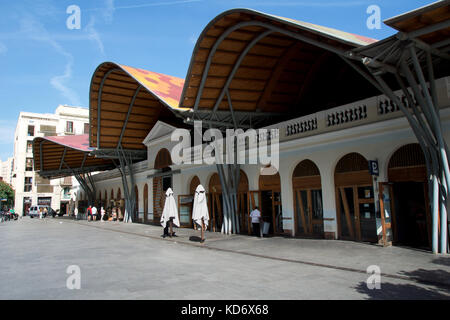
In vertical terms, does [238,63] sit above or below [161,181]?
above

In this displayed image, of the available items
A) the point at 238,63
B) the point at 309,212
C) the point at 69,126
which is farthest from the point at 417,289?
the point at 69,126

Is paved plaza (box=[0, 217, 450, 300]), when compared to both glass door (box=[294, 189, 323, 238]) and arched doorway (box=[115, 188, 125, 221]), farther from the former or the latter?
arched doorway (box=[115, 188, 125, 221])

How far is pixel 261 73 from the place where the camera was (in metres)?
17.6

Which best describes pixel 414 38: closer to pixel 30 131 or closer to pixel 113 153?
pixel 113 153

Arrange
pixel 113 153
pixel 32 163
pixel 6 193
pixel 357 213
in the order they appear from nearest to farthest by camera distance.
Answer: pixel 357 213
pixel 113 153
pixel 32 163
pixel 6 193

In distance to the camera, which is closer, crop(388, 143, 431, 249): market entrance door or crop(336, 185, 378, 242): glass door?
crop(388, 143, 431, 249): market entrance door

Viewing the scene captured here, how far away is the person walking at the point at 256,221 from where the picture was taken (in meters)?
17.1

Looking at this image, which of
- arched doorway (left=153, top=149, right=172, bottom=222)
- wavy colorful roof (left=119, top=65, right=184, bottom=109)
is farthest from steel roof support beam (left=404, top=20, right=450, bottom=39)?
arched doorway (left=153, top=149, right=172, bottom=222)

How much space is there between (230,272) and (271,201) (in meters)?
9.64

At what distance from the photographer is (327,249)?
1241 centimetres

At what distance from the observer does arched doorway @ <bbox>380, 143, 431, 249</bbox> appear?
39.6 feet

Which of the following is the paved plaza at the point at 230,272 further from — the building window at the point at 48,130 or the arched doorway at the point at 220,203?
the building window at the point at 48,130

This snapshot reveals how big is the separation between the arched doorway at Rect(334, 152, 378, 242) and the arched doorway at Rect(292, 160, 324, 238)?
3.46ft
